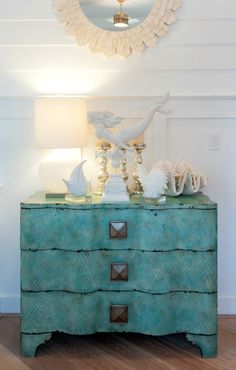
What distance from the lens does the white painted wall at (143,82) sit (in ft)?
8.72

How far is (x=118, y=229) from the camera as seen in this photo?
2.21 meters

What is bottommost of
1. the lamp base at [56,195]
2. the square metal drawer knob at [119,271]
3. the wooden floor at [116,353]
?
the wooden floor at [116,353]

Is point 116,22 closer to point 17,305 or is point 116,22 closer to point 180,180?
point 180,180

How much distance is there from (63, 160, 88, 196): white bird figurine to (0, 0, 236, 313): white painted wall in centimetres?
46

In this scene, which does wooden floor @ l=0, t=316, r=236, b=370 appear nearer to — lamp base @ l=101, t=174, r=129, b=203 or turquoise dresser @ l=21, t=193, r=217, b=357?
turquoise dresser @ l=21, t=193, r=217, b=357

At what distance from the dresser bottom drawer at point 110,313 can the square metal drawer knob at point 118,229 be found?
0.29 metres

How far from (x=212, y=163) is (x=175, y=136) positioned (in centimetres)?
28

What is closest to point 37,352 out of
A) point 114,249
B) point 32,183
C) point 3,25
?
point 114,249

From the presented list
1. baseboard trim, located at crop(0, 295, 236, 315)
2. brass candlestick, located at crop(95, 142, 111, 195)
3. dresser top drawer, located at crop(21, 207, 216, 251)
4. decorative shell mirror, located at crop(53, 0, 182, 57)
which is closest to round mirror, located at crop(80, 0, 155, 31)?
decorative shell mirror, located at crop(53, 0, 182, 57)

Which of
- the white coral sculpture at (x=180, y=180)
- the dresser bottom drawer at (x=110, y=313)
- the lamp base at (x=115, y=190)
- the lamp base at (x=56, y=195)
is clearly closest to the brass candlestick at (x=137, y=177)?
the white coral sculpture at (x=180, y=180)

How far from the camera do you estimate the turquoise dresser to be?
86.7 inches

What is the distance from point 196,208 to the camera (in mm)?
2186

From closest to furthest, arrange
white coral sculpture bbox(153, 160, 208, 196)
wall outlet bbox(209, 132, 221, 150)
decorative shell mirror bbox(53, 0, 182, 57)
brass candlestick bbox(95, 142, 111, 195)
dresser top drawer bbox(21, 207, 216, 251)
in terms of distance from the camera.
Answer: dresser top drawer bbox(21, 207, 216, 251) → white coral sculpture bbox(153, 160, 208, 196) → brass candlestick bbox(95, 142, 111, 195) → decorative shell mirror bbox(53, 0, 182, 57) → wall outlet bbox(209, 132, 221, 150)

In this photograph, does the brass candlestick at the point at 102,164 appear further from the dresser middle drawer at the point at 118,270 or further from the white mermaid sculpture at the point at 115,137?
the dresser middle drawer at the point at 118,270
